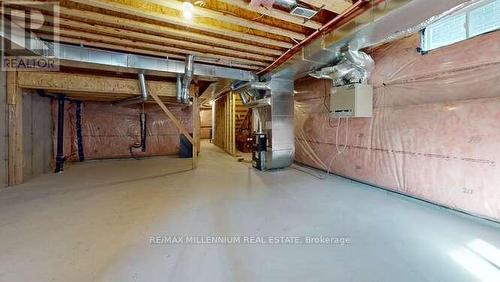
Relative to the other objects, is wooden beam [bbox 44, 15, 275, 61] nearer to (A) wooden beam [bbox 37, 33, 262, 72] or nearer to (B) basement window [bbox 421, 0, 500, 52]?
(A) wooden beam [bbox 37, 33, 262, 72]

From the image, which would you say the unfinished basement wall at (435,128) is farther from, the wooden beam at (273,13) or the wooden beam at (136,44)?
the wooden beam at (136,44)

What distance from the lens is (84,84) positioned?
382cm

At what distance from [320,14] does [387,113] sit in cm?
174

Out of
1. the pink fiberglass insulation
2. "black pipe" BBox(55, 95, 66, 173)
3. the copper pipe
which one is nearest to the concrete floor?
"black pipe" BBox(55, 95, 66, 173)

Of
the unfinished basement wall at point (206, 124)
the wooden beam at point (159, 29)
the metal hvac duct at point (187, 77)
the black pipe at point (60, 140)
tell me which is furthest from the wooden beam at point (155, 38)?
the unfinished basement wall at point (206, 124)

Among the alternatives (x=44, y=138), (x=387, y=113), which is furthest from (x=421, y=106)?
(x=44, y=138)

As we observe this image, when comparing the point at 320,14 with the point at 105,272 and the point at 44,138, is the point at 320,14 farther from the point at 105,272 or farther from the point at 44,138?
the point at 44,138

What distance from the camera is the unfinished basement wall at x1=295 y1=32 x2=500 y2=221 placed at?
6.95 feet

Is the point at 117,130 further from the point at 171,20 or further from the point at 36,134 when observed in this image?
the point at 171,20
